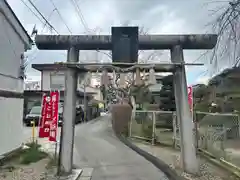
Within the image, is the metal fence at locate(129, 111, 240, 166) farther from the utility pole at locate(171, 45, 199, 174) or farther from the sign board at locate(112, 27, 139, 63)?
the sign board at locate(112, 27, 139, 63)

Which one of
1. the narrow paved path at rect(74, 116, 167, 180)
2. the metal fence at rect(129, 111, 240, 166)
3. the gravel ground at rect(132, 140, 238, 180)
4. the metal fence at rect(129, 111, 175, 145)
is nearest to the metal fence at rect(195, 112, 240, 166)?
the metal fence at rect(129, 111, 240, 166)

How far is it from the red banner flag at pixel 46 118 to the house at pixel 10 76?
116 cm

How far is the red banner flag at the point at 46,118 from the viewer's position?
10.6 meters

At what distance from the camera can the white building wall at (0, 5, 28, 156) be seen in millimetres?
10234

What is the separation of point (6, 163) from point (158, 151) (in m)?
5.53

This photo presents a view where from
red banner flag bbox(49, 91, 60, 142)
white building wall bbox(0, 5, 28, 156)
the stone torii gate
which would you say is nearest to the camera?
the stone torii gate

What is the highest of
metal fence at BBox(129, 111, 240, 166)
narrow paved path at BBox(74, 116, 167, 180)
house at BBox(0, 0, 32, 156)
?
house at BBox(0, 0, 32, 156)

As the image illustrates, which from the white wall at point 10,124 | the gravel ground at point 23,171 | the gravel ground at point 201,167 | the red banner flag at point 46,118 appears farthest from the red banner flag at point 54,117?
the gravel ground at point 201,167

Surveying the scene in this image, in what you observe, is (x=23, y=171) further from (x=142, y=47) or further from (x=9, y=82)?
(x=142, y=47)

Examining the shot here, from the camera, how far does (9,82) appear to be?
36.1 ft

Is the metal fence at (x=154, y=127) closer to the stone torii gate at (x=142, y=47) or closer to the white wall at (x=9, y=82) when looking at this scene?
the stone torii gate at (x=142, y=47)

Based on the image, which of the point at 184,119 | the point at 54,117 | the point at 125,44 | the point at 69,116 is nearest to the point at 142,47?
the point at 125,44

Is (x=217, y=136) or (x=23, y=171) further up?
(x=217, y=136)

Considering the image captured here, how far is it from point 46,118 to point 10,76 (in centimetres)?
199
